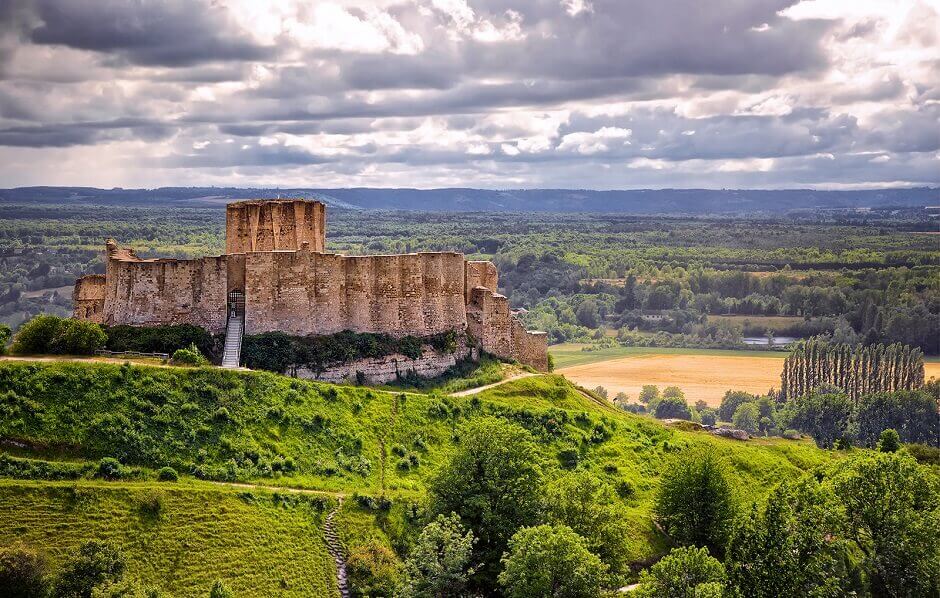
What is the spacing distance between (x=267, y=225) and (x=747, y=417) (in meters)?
→ 78.9

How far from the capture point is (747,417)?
14075cm

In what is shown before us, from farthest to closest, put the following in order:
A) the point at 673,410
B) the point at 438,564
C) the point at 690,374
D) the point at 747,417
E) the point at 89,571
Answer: the point at 690,374 < the point at 673,410 < the point at 747,417 < the point at 438,564 < the point at 89,571

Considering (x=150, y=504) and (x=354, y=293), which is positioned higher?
(x=354, y=293)

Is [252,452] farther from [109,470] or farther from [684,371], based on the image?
[684,371]

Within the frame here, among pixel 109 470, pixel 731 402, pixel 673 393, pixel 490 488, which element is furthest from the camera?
pixel 673 393

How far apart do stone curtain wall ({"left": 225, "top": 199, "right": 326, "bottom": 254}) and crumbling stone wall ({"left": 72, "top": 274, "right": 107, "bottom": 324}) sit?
10.2 metres

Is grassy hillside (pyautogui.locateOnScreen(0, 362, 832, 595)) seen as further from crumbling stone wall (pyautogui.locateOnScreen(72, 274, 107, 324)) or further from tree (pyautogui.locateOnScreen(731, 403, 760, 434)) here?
tree (pyautogui.locateOnScreen(731, 403, 760, 434))

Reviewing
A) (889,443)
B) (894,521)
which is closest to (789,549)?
(894,521)

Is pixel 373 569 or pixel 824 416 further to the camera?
pixel 824 416

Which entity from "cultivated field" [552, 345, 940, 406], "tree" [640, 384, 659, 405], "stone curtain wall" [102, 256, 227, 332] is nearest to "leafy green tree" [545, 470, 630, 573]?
"stone curtain wall" [102, 256, 227, 332]

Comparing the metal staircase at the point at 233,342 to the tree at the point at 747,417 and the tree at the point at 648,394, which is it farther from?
the tree at the point at 648,394

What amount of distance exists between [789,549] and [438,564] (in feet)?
68.1

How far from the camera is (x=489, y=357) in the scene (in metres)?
92.4

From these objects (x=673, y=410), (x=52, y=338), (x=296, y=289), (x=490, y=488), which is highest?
(x=296, y=289)
